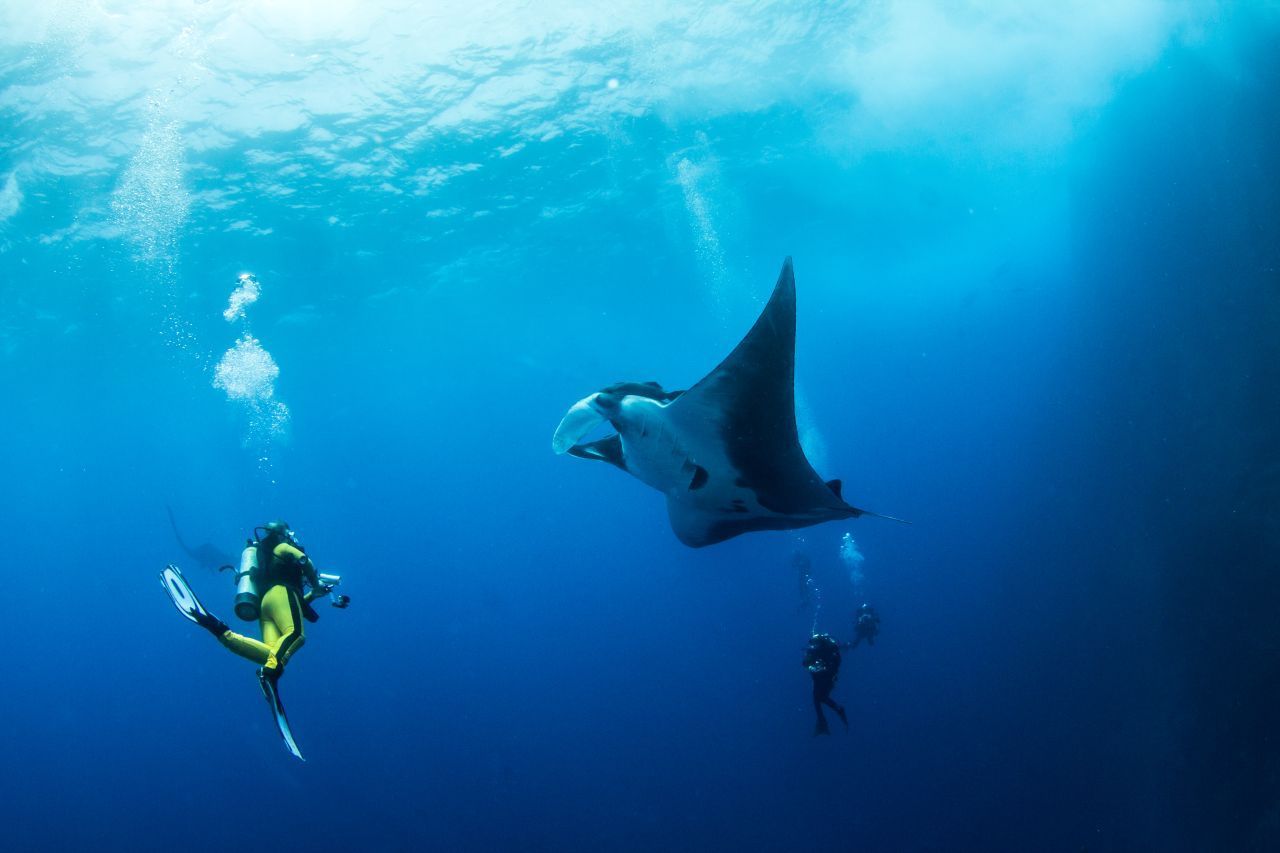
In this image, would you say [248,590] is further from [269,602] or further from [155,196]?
[155,196]

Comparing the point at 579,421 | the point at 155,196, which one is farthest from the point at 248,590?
the point at 155,196

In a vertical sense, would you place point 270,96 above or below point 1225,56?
above

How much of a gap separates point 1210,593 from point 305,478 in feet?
214

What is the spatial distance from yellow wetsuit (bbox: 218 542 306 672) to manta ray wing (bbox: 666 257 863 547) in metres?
2.60

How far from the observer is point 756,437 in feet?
12.5

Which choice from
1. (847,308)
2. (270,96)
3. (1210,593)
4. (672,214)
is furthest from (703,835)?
(847,308)

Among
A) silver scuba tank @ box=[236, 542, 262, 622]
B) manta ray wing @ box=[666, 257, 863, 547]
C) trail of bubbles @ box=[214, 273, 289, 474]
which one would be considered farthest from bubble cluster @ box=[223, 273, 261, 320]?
manta ray wing @ box=[666, 257, 863, 547]

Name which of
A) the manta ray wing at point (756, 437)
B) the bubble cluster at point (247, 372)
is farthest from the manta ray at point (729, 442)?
the bubble cluster at point (247, 372)

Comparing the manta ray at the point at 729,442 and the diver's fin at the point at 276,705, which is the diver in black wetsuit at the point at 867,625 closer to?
the manta ray at the point at 729,442

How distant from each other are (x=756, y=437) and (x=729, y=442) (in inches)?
7.8

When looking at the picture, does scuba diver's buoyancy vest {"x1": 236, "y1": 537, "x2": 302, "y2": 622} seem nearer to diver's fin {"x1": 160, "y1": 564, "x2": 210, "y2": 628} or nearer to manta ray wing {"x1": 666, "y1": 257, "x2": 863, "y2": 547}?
diver's fin {"x1": 160, "y1": 564, "x2": 210, "y2": 628}

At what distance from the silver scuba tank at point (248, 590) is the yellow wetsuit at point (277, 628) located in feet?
0.20

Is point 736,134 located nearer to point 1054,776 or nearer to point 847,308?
point 1054,776

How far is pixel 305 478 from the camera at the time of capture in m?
61.6
